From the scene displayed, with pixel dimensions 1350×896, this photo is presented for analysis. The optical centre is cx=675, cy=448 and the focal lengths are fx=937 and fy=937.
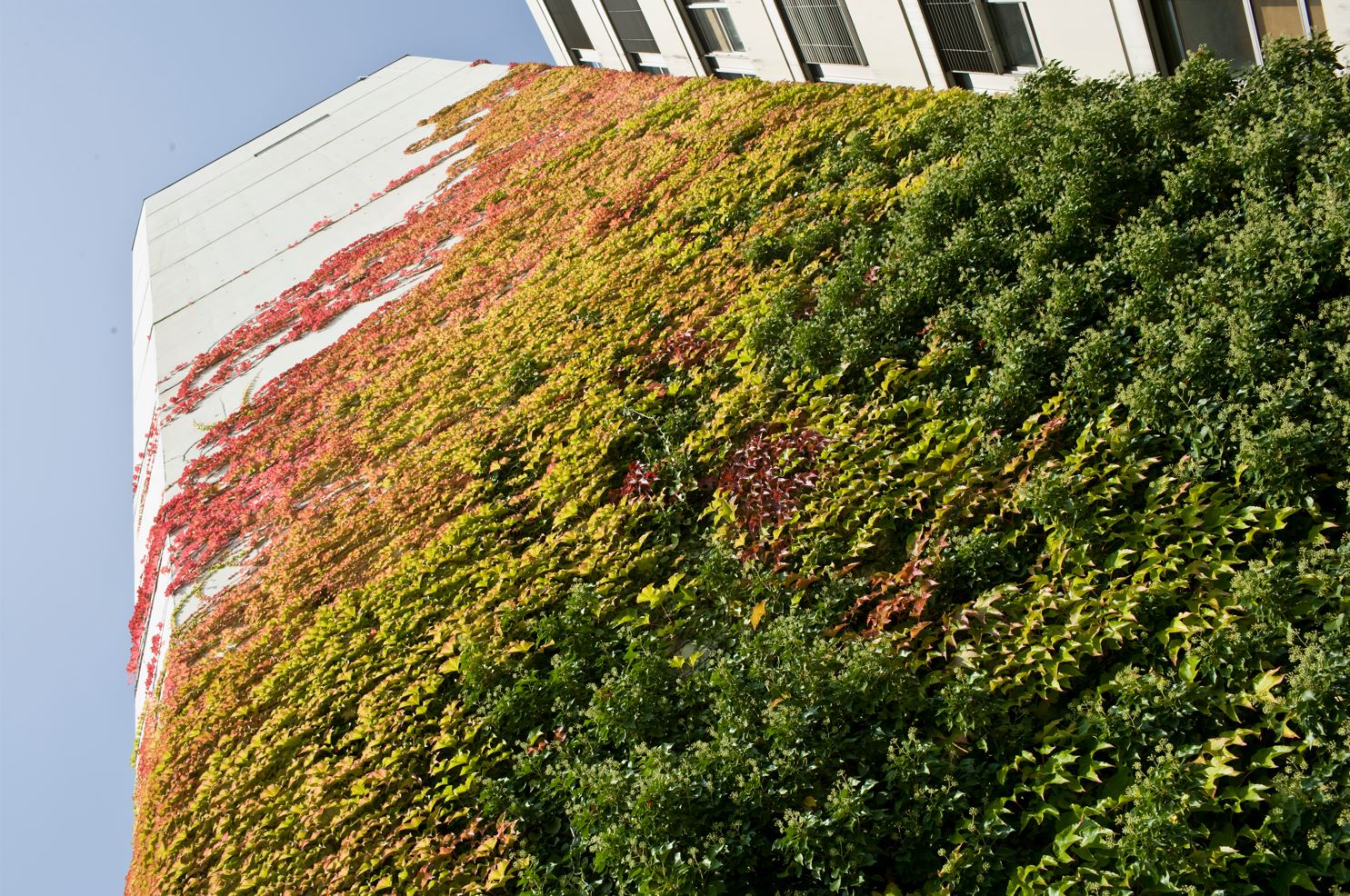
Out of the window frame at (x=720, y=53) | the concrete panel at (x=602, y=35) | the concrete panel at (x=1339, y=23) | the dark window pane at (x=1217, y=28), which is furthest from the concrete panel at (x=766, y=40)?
the concrete panel at (x=1339, y=23)

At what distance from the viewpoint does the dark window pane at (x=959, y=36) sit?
8.03 metres

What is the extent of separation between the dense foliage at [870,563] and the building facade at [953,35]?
387 mm

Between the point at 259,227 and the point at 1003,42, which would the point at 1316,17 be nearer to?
the point at 1003,42

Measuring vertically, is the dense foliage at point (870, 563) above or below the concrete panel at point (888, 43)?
below

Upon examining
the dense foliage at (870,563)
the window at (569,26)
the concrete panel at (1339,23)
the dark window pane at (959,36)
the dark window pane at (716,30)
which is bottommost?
the dense foliage at (870,563)

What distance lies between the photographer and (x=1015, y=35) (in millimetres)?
7746

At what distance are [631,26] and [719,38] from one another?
11.1 ft

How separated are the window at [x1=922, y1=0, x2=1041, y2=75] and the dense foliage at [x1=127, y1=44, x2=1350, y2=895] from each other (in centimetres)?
52

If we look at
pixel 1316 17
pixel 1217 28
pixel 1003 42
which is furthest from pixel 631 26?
pixel 1316 17

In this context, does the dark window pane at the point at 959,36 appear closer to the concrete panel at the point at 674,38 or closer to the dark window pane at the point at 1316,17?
the dark window pane at the point at 1316,17

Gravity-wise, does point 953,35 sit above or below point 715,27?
below

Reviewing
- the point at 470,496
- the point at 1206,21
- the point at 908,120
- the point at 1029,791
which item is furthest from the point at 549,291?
the point at 1029,791

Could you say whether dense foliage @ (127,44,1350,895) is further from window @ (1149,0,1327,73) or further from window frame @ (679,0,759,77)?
window frame @ (679,0,759,77)

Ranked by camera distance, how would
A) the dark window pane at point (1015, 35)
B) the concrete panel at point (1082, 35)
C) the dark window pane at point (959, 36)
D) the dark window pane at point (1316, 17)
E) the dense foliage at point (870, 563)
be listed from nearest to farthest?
1. the dense foliage at point (870, 563)
2. the dark window pane at point (1316, 17)
3. the concrete panel at point (1082, 35)
4. the dark window pane at point (1015, 35)
5. the dark window pane at point (959, 36)
